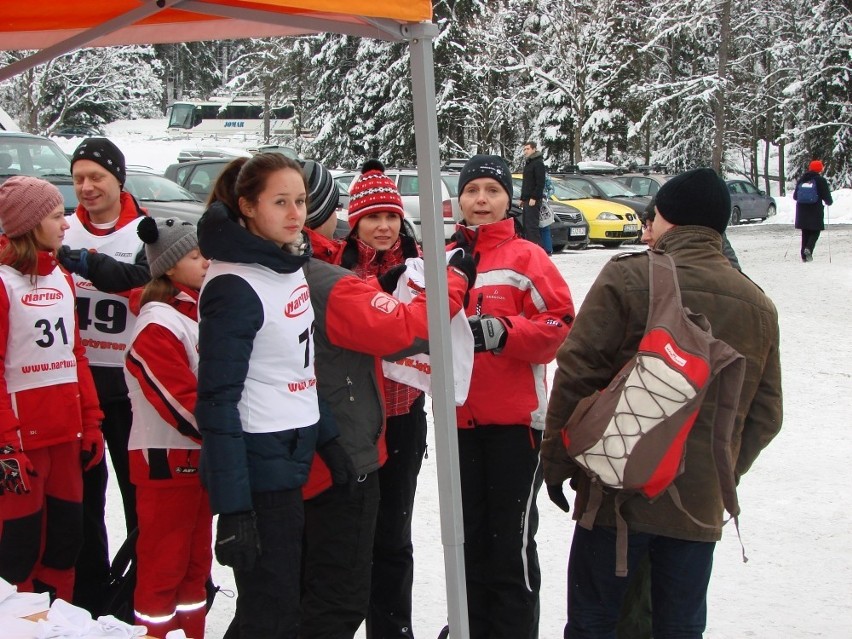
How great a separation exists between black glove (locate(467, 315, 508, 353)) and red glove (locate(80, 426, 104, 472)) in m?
1.54

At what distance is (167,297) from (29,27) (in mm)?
1278

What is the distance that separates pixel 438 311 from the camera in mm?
2744

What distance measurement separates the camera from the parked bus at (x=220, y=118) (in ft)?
162

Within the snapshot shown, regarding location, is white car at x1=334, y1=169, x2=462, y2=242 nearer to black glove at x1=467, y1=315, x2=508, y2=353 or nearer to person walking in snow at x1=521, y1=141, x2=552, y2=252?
person walking in snow at x1=521, y1=141, x2=552, y2=252

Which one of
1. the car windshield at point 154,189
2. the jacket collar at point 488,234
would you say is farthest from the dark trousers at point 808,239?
the jacket collar at point 488,234

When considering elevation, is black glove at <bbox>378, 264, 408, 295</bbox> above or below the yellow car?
above

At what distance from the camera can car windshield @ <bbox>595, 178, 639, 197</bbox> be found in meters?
24.2

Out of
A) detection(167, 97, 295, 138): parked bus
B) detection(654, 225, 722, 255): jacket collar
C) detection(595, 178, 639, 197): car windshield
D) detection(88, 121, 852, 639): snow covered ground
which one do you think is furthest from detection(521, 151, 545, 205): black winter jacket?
detection(167, 97, 295, 138): parked bus

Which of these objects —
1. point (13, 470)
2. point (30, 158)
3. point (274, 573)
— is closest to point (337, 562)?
point (274, 573)

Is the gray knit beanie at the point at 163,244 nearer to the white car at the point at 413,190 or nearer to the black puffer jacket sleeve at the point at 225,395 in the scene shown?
the black puffer jacket sleeve at the point at 225,395

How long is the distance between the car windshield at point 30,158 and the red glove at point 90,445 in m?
8.03

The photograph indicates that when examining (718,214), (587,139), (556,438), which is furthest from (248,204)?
(587,139)

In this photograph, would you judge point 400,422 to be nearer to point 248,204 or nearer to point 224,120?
point 248,204

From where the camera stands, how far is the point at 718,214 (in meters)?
2.88
